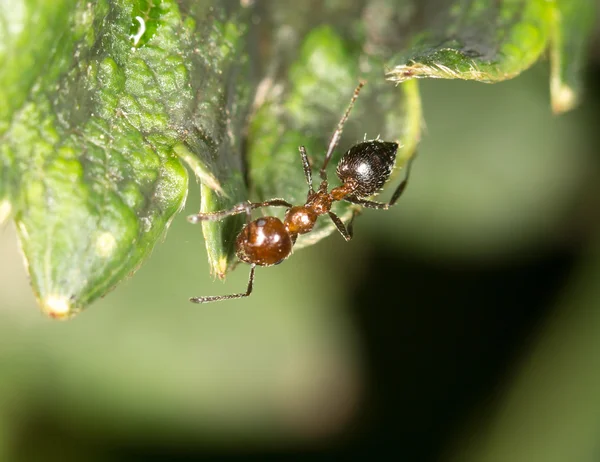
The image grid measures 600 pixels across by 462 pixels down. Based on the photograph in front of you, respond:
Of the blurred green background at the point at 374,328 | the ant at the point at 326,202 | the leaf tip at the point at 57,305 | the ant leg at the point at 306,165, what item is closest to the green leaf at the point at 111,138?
the leaf tip at the point at 57,305

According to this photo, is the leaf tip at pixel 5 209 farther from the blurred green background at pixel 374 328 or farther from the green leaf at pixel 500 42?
the blurred green background at pixel 374 328

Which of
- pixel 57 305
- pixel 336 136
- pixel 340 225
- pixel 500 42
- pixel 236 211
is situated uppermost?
pixel 500 42

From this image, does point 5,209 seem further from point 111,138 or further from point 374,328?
point 374,328

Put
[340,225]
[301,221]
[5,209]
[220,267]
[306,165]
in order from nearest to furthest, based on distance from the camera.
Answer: [5,209] → [220,267] → [306,165] → [340,225] → [301,221]

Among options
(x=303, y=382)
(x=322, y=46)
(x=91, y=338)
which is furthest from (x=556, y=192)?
(x=91, y=338)

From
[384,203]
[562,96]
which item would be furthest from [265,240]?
[562,96]

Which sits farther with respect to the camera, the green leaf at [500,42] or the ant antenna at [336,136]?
the ant antenna at [336,136]
